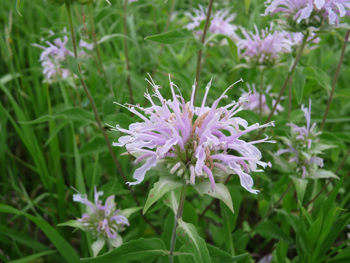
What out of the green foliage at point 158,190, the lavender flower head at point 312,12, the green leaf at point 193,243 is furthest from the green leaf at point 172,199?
the lavender flower head at point 312,12

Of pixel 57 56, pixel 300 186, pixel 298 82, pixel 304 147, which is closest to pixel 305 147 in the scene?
pixel 304 147

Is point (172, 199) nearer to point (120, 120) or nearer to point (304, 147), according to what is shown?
point (120, 120)

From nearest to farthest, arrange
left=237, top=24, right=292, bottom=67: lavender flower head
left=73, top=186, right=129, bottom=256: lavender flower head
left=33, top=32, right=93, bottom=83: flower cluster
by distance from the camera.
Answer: left=73, top=186, right=129, bottom=256: lavender flower head < left=237, top=24, right=292, bottom=67: lavender flower head < left=33, top=32, right=93, bottom=83: flower cluster

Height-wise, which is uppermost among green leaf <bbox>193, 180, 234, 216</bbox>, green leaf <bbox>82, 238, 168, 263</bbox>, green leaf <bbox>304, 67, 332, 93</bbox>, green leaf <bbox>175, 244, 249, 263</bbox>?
green leaf <bbox>304, 67, 332, 93</bbox>

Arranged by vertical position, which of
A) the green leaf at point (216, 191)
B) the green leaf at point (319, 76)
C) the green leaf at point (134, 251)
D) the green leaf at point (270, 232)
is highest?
the green leaf at point (319, 76)

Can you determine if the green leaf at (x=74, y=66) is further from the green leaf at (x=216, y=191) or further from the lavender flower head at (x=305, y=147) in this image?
the lavender flower head at (x=305, y=147)

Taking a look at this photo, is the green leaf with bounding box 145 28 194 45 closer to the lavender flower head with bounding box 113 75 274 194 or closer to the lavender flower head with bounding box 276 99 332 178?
the lavender flower head with bounding box 113 75 274 194

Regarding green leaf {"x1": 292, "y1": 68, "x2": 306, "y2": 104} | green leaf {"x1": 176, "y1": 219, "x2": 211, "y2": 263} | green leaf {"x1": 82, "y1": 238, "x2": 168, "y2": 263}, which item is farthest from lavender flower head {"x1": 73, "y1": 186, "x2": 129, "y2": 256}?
green leaf {"x1": 292, "y1": 68, "x2": 306, "y2": 104}

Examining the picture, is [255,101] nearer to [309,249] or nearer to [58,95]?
[309,249]
